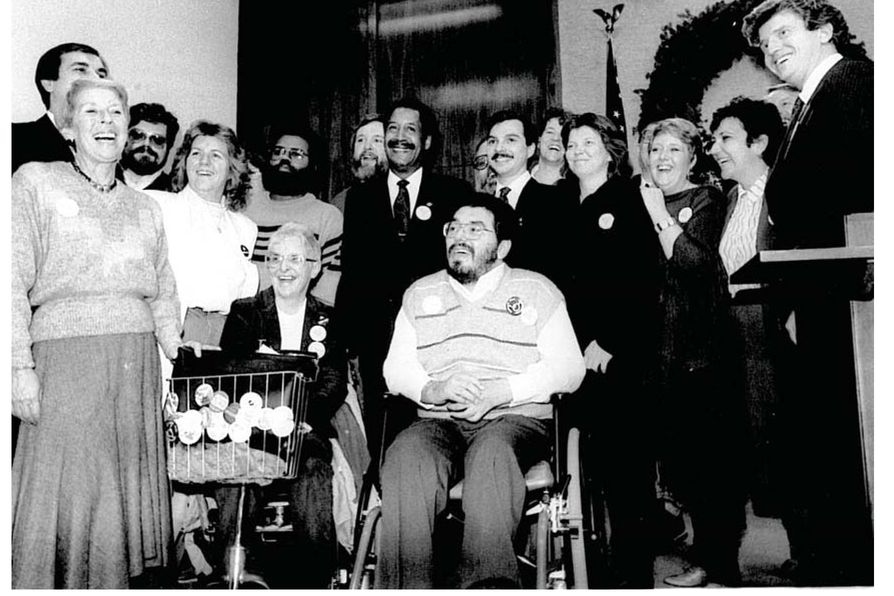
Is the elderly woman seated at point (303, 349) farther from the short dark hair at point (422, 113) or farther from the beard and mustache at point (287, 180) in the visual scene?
the short dark hair at point (422, 113)

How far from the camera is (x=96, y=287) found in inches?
135

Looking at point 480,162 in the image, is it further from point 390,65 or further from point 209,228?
point 209,228

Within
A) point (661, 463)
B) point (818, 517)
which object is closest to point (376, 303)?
point (661, 463)

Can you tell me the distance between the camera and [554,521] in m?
3.19

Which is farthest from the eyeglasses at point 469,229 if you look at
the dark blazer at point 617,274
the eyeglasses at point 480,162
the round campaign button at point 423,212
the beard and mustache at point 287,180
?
the beard and mustache at point 287,180

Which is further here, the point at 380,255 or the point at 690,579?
the point at 380,255

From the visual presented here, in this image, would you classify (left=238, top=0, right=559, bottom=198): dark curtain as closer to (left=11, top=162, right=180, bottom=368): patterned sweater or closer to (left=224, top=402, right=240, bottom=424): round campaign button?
(left=11, top=162, right=180, bottom=368): patterned sweater

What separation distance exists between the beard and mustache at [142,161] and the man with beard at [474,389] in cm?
100

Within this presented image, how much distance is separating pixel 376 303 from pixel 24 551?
4.57ft

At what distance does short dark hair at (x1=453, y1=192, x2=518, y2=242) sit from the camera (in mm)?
3678

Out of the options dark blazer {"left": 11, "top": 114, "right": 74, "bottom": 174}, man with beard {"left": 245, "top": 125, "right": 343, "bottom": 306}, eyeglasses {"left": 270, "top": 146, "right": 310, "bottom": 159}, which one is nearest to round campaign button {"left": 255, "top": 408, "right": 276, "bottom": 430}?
A: man with beard {"left": 245, "top": 125, "right": 343, "bottom": 306}

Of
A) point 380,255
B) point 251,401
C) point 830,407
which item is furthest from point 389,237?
point 830,407

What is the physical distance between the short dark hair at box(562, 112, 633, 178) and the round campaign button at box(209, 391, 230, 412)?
4.99 feet

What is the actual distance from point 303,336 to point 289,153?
2.24ft
